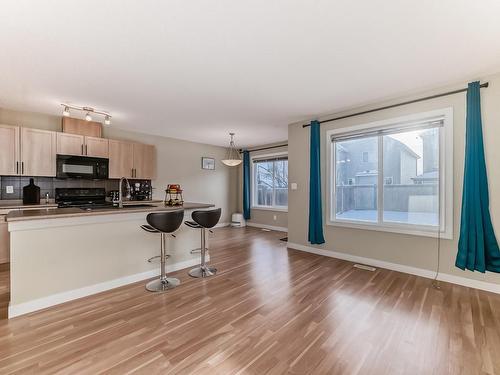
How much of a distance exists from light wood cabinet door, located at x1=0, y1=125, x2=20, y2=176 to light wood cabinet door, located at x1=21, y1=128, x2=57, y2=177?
0.07 m

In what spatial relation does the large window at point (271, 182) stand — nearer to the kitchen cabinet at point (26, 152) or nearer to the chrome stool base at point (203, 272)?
the chrome stool base at point (203, 272)

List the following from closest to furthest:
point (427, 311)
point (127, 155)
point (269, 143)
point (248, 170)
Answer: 1. point (427, 311)
2. point (127, 155)
3. point (269, 143)
4. point (248, 170)

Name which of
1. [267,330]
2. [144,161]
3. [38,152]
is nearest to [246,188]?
[144,161]

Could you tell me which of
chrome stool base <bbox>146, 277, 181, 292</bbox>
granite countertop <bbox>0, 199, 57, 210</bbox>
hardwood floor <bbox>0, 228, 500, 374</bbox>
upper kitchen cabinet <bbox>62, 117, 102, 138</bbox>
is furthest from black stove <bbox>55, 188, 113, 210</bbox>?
hardwood floor <bbox>0, 228, 500, 374</bbox>

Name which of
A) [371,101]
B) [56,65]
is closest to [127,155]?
[56,65]

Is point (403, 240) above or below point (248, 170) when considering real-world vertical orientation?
below

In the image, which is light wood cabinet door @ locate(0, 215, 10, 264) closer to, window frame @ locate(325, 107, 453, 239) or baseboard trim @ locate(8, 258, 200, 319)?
baseboard trim @ locate(8, 258, 200, 319)

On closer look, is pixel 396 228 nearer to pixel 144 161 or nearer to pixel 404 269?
pixel 404 269

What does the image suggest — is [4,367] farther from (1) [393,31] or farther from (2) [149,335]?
(1) [393,31]

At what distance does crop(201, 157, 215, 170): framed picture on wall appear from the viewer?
698cm

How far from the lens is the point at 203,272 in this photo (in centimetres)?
332

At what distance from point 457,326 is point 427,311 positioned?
0.89 feet

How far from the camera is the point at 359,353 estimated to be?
5.84 feet

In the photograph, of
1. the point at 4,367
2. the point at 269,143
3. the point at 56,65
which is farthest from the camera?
the point at 269,143
